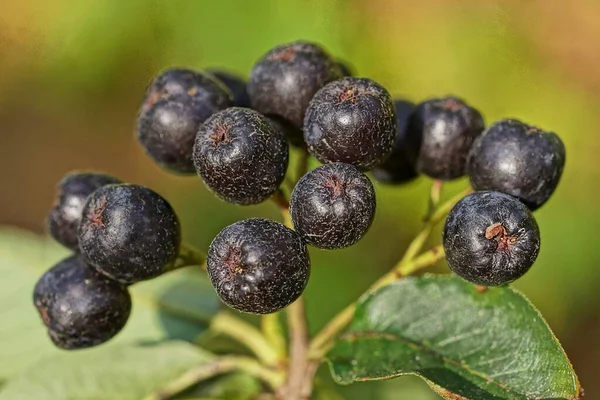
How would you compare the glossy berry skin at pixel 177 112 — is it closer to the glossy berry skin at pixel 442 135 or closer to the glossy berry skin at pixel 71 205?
the glossy berry skin at pixel 71 205

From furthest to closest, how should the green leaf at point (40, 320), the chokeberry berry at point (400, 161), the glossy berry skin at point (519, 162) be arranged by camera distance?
the green leaf at point (40, 320) → the chokeberry berry at point (400, 161) → the glossy berry skin at point (519, 162)

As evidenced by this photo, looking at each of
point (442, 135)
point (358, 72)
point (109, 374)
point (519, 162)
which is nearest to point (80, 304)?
point (109, 374)

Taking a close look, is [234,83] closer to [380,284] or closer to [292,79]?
[292,79]

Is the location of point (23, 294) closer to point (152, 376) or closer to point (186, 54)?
point (152, 376)

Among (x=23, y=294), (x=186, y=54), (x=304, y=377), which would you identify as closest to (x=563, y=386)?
(x=304, y=377)

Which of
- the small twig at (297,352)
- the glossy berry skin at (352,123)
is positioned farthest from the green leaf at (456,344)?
the glossy berry skin at (352,123)

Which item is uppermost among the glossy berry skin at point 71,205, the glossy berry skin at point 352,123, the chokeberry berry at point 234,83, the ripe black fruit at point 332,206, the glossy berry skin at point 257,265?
the glossy berry skin at point 352,123
